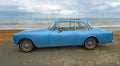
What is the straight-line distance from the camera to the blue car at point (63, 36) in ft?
28.5

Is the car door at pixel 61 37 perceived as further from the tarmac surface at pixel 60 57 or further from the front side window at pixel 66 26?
the tarmac surface at pixel 60 57

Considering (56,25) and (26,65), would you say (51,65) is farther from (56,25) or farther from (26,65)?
(56,25)

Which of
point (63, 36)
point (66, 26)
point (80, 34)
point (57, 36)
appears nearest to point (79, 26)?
point (80, 34)

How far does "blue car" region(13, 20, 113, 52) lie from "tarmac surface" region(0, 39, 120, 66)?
34 cm

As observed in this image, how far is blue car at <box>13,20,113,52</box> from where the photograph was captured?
8.67m

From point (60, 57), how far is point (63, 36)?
1.37 metres

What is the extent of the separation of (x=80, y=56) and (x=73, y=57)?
0.33 meters

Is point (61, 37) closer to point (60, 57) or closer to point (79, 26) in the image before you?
point (79, 26)

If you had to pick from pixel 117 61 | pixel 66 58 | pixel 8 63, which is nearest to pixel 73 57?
pixel 66 58

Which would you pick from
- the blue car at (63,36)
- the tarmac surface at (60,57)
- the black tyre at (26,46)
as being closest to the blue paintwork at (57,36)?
the blue car at (63,36)

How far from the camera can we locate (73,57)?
7602mm

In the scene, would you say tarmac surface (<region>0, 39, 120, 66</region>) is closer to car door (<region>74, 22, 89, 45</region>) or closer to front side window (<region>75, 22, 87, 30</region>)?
car door (<region>74, 22, 89, 45</region>)

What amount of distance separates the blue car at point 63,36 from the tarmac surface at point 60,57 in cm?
34

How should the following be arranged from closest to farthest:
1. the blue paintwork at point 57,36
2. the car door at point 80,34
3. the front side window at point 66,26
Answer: the blue paintwork at point 57,36 → the car door at point 80,34 → the front side window at point 66,26
